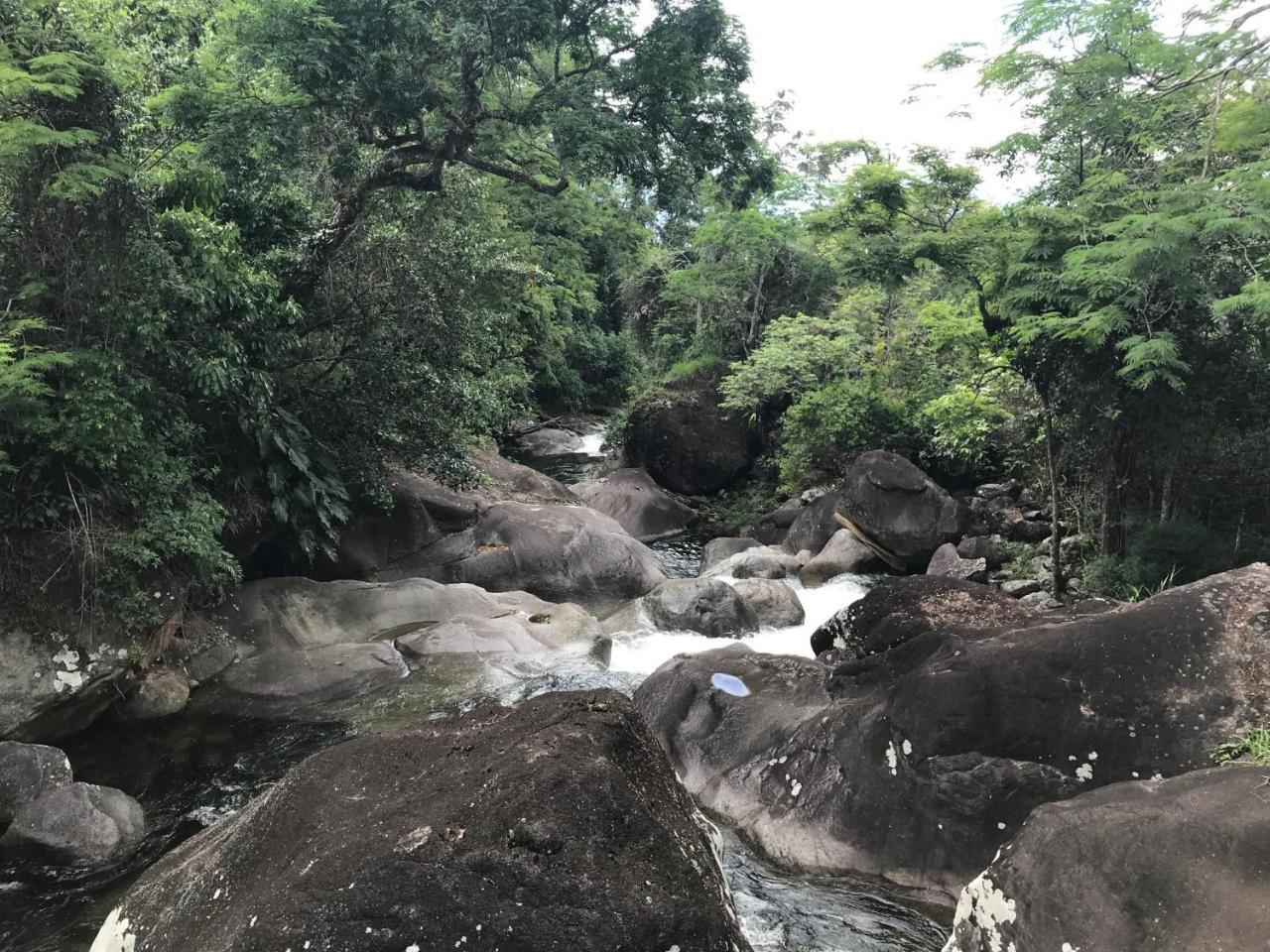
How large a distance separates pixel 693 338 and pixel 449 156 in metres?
14.9

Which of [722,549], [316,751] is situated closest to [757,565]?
[722,549]

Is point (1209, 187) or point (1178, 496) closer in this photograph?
point (1209, 187)

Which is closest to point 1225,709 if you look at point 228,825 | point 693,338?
point 228,825

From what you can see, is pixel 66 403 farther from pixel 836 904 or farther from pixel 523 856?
pixel 836 904

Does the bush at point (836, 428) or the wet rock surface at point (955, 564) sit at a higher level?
the bush at point (836, 428)

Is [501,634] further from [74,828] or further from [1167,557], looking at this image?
[1167,557]

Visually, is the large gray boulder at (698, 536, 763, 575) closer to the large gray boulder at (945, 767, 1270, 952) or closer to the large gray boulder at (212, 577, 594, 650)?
the large gray boulder at (212, 577, 594, 650)

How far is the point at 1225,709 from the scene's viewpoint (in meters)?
4.53

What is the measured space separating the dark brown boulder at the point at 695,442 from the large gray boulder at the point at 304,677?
46.7ft

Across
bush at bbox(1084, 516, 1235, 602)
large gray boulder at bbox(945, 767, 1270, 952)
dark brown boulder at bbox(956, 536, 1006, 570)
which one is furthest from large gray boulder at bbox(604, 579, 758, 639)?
large gray boulder at bbox(945, 767, 1270, 952)

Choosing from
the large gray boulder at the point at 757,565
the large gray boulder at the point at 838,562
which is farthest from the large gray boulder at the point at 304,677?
the large gray boulder at the point at 838,562

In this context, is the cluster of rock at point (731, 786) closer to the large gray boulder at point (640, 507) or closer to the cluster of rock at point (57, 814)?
the cluster of rock at point (57, 814)

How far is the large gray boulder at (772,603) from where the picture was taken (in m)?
12.4

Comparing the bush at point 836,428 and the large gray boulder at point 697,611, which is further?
the bush at point 836,428
